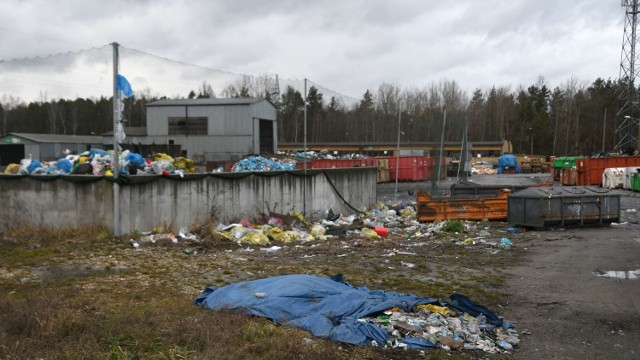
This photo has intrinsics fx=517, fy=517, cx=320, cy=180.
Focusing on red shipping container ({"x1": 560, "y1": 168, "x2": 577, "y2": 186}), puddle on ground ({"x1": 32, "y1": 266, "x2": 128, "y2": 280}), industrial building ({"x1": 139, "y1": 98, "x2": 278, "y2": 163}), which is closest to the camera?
puddle on ground ({"x1": 32, "y1": 266, "x2": 128, "y2": 280})

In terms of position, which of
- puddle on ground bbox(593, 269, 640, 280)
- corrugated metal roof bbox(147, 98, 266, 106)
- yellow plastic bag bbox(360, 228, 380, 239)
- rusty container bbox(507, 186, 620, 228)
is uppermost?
corrugated metal roof bbox(147, 98, 266, 106)

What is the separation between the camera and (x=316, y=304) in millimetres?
6008

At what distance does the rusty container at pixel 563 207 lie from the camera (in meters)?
14.6

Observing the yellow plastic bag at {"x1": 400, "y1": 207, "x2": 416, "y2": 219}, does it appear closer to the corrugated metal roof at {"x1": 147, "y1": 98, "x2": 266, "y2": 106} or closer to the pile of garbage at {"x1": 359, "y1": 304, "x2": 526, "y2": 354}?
the pile of garbage at {"x1": 359, "y1": 304, "x2": 526, "y2": 354}

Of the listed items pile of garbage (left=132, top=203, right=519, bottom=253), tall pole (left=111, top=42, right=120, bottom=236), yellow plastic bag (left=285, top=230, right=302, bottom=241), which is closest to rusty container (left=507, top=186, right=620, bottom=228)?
pile of garbage (left=132, top=203, right=519, bottom=253)

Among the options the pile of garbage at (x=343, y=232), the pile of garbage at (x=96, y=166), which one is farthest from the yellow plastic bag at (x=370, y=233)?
the pile of garbage at (x=96, y=166)

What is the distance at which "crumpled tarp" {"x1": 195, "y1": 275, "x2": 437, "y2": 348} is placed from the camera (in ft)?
17.6

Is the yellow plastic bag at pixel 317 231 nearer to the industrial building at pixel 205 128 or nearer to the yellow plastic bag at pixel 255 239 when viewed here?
the yellow plastic bag at pixel 255 239

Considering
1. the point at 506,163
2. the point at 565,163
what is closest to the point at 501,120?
the point at 506,163

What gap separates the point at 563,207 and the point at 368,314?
10915 millimetres

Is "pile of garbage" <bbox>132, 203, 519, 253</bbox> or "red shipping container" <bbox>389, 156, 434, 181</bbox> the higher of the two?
"red shipping container" <bbox>389, 156, 434, 181</bbox>

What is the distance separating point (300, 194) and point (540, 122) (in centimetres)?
7880

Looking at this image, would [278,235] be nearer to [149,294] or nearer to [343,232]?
[343,232]

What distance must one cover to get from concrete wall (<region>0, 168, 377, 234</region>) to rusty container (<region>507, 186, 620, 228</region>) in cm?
700
